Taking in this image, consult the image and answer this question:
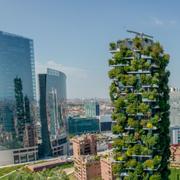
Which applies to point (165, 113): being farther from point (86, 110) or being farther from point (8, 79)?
point (86, 110)

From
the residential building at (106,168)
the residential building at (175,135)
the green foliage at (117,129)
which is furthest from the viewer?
the residential building at (175,135)

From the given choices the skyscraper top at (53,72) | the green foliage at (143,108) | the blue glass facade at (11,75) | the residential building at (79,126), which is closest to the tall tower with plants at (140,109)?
the green foliage at (143,108)

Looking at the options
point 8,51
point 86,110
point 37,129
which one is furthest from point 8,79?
point 86,110

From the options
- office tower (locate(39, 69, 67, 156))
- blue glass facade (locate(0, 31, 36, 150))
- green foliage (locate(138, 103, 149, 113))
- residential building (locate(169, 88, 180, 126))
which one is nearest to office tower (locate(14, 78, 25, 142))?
blue glass facade (locate(0, 31, 36, 150))

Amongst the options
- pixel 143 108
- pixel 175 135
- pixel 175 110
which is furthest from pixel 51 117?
pixel 143 108

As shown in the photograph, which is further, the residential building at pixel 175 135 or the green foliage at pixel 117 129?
the residential building at pixel 175 135

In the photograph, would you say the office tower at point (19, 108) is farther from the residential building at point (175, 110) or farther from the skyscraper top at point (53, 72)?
the residential building at point (175, 110)

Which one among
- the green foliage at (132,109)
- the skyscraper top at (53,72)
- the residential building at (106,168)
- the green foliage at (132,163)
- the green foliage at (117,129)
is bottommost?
the residential building at (106,168)
